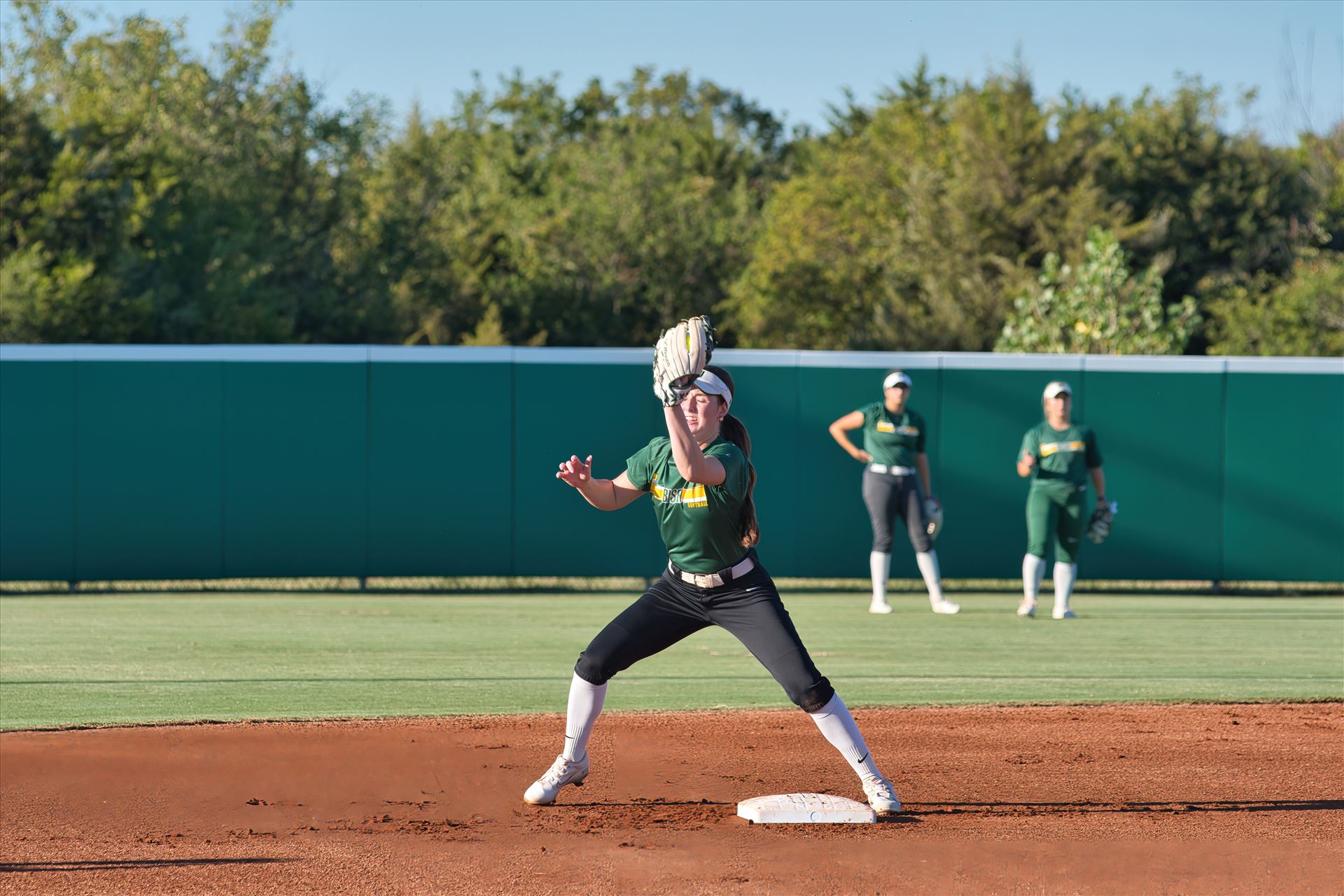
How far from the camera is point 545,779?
630 centimetres

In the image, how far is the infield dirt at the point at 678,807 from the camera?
534 cm

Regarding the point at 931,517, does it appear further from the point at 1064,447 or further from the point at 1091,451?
the point at 1091,451

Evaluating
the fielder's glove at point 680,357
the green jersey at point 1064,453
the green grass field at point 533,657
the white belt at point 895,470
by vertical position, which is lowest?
the green grass field at point 533,657

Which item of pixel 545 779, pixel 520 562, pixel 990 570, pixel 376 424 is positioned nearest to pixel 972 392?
pixel 990 570

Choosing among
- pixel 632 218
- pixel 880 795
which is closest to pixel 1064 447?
pixel 880 795

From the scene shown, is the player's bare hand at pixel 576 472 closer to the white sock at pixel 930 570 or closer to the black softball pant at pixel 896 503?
the black softball pant at pixel 896 503

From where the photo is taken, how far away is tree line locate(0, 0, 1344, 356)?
36188 mm

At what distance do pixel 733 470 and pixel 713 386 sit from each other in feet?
1.17

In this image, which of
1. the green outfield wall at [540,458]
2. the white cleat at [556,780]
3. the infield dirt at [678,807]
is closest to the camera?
the infield dirt at [678,807]

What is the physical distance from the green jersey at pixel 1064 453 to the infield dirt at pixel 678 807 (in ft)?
13.1

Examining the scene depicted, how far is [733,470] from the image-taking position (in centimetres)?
560

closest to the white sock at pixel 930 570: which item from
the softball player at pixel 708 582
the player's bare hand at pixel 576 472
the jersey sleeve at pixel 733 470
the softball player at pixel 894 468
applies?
the softball player at pixel 894 468

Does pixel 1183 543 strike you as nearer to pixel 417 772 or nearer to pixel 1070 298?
pixel 1070 298

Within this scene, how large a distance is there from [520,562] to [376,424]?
2.18 m
